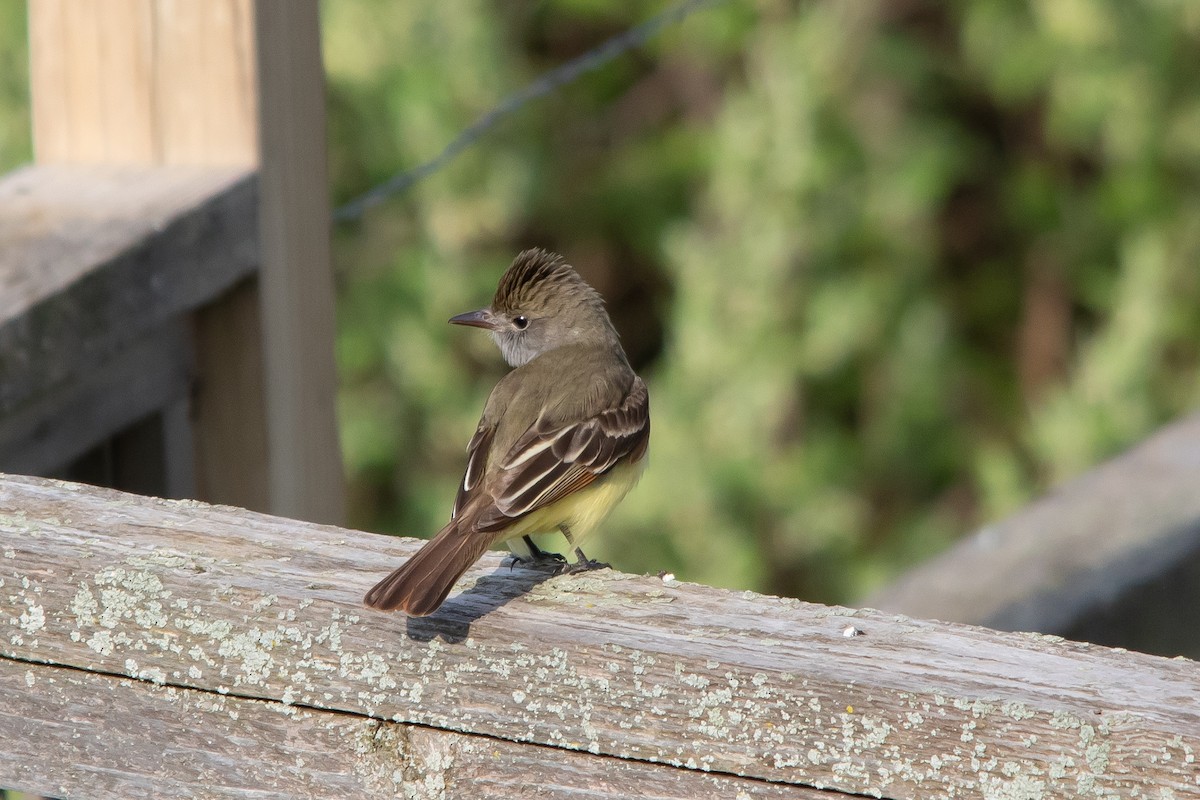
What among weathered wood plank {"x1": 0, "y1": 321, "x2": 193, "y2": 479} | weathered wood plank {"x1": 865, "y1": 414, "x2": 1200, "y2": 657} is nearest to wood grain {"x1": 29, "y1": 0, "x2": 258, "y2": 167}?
weathered wood plank {"x1": 0, "y1": 321, "x2": 193, "y2": 479}

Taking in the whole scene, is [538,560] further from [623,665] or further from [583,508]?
[623,665]

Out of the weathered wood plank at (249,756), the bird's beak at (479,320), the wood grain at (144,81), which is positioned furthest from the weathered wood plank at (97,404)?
the bird's beak at (479,320)

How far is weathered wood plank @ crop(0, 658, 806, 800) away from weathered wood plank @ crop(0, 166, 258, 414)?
0.91m

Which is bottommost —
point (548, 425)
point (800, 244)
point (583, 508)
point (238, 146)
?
point (583, 508)

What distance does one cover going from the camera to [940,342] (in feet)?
21.8

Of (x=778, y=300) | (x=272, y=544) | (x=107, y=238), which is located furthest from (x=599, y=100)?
(x=272, y=544)

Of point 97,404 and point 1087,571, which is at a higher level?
point 1087,571

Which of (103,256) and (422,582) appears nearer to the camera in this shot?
(422,582)

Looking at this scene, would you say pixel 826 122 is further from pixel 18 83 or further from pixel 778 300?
pixel 18 83

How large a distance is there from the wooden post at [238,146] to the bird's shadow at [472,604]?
3.74ft

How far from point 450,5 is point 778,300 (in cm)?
163

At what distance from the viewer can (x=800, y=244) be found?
5.89 metres

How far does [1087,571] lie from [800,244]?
255 centimetres

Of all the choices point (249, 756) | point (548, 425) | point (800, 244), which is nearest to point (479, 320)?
point (548, 425)
